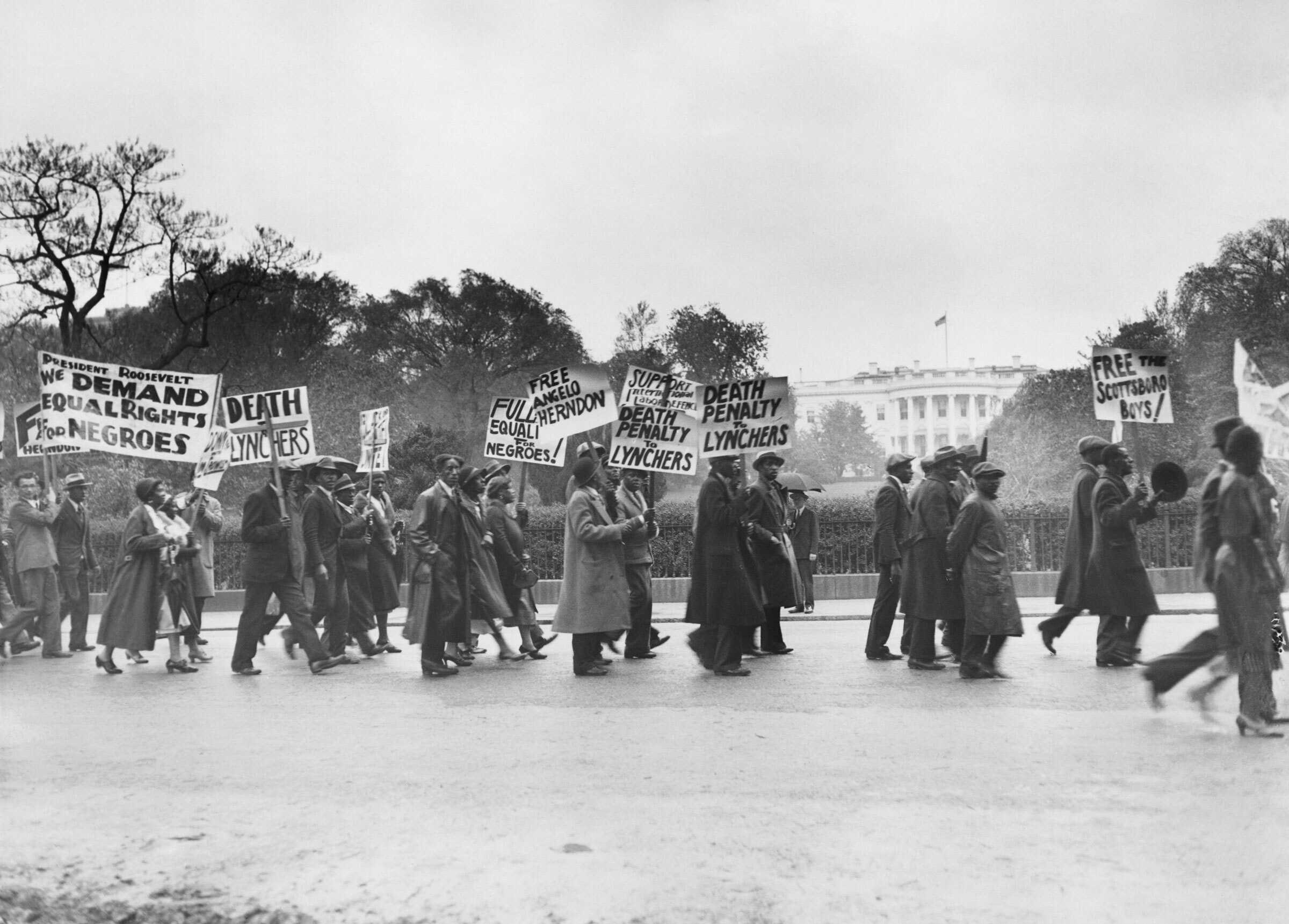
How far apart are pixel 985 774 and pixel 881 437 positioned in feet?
369

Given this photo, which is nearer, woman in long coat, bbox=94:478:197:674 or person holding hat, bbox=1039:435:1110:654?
person holding hat, bbox=1039:435:1110:654

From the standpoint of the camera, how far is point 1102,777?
6.29 m

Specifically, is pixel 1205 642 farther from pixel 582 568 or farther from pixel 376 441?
pixel 376 441

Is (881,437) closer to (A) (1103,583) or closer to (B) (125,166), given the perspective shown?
(B) (125,166)

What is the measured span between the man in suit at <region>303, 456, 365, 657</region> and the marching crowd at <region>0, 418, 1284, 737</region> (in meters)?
0.02

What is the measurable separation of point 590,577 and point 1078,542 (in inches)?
152

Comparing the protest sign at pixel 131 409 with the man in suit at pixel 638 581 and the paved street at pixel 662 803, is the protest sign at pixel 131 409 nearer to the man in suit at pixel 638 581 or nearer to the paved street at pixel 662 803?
the paved street at pixel 662 803

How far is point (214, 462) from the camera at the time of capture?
1441cm

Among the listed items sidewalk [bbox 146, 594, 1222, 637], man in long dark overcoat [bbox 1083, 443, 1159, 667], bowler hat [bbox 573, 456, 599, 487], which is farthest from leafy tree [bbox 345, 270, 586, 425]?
man in long dark overcoat [bbox 1083, 443, 1159, 667]

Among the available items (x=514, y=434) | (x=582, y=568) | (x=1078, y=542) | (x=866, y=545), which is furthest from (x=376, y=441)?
(x=1078, y=542)

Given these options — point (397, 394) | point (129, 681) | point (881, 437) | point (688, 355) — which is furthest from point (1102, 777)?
point (881, 437)

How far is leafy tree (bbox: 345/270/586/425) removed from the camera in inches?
2484

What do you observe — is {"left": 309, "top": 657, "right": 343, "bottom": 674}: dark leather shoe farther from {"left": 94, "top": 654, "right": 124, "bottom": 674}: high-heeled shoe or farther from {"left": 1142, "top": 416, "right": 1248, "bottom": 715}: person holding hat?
{"left": 1142, "top": 416, "right": 1248, "bottom": 715}: person holding hat

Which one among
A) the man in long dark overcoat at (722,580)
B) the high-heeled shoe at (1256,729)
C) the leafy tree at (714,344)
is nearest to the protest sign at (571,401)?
the man in long dark overcoat at (722,580)
